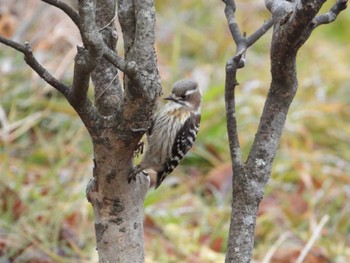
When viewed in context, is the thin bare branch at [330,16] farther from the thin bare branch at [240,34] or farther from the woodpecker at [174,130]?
the woodpecker at [174,130]

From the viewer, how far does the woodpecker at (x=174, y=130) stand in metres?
3.70

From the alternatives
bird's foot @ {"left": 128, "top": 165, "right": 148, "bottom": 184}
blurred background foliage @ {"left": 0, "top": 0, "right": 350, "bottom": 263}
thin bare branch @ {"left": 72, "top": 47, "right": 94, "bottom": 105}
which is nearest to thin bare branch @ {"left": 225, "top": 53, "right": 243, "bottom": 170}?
bird's foot @ {"left": 128, "top": 165, "right": 148, "bottom": 184}

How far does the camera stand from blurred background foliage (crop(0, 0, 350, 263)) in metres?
4.46

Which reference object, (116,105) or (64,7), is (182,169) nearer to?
(116,105)

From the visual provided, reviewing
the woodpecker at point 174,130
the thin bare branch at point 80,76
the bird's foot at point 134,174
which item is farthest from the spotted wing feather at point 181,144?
the thin bare branch at point 80,76

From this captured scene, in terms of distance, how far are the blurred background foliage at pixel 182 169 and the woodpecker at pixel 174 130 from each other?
0.78 metres

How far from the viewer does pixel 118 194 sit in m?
2.68

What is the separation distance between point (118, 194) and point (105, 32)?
1.72 ft

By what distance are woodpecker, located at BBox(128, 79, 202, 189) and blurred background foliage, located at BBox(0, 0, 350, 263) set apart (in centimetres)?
78

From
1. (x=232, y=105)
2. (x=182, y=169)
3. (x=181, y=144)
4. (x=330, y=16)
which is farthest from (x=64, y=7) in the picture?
(x=182, y=169)

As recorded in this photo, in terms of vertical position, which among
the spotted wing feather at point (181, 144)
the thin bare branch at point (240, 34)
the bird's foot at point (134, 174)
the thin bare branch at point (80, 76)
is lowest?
the bird's foot at point (134, 174)

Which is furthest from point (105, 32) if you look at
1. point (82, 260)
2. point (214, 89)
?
point (214, 89)

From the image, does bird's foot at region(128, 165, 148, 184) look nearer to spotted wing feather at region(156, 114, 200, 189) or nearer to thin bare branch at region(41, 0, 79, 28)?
thin bare branch at region(41, 0, 79, 28)

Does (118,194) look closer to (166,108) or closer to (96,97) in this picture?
(96,97)
